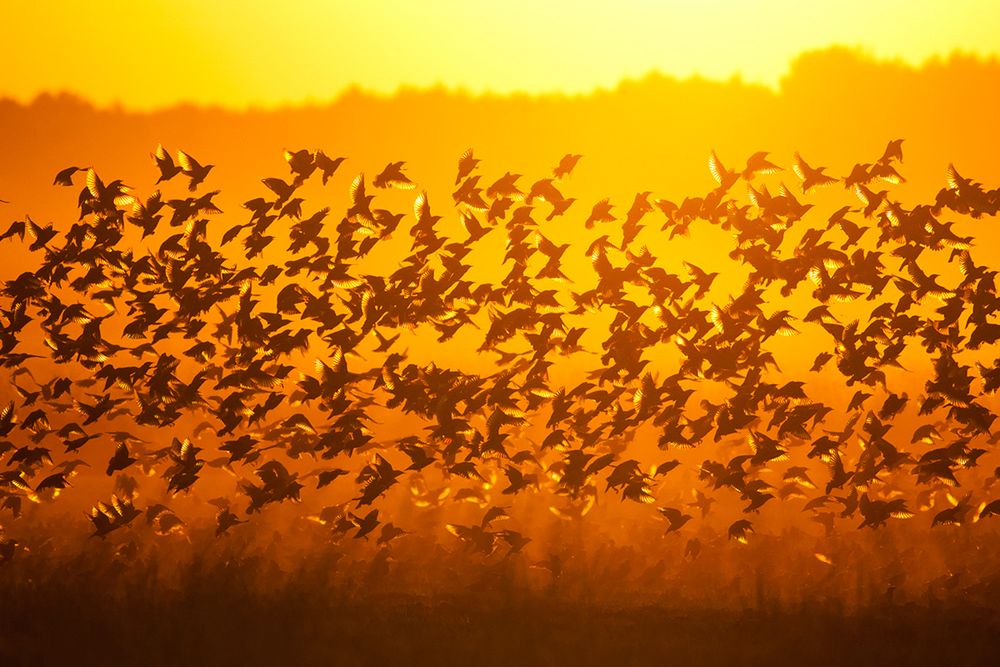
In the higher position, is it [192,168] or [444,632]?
[192,168]

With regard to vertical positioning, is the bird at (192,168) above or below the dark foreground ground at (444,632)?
above

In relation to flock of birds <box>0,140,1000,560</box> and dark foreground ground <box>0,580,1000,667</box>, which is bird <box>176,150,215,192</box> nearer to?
flock of birds <box>0,140,1000,560</box>

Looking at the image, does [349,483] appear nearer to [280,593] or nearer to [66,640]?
[280,593]

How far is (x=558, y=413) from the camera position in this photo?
7.04 metres

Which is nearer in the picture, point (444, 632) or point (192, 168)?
point (444, 632)

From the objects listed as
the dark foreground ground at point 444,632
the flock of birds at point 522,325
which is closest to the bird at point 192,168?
the flock of birds at point 522,325

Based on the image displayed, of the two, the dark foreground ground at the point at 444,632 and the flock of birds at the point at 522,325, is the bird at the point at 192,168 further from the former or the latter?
the dark foreground ground at the point at 444,632

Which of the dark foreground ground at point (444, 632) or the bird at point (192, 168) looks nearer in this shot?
the dark foreground ground at point (444, 632)

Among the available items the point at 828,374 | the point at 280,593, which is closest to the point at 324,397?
the point at 280,593

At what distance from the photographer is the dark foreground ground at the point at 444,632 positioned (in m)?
5.80

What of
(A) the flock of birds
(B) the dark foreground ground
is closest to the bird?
(A) the flock of birds

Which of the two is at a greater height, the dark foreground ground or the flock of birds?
the flock of birds

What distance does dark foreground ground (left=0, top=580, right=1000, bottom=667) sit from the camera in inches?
229

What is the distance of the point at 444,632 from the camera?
609cm
